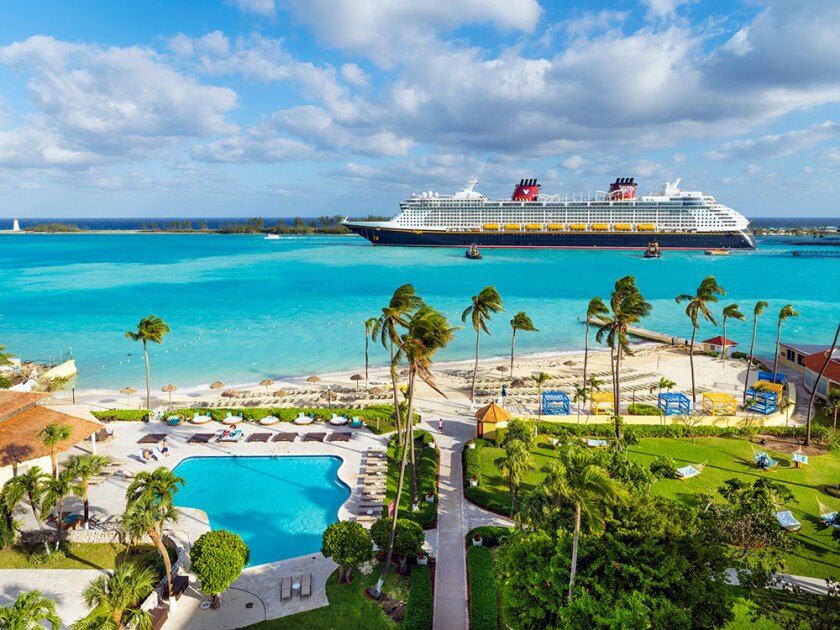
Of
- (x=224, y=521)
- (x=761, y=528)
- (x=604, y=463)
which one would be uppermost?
(x=604, y=463)

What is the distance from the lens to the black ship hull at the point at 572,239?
417 ft

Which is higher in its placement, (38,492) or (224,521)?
(38,492)

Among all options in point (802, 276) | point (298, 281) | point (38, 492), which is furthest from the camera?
point (802, 276)

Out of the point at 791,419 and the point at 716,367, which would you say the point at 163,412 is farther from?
the point at 716,367

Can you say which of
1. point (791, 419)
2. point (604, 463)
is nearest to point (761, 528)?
point (604, 463)

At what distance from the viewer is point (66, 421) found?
2209cm

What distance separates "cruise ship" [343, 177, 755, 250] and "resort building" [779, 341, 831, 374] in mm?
92523

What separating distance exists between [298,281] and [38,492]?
75.2 metres

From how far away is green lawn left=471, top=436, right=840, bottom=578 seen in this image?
17055mm

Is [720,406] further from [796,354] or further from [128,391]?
[128,391]

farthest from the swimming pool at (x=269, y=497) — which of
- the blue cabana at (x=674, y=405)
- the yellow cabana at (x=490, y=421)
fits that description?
the blue cabana at (x=674, y=405)

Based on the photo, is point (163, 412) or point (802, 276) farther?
point (802, 276)

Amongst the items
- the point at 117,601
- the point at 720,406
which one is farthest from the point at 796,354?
the point at 117,601

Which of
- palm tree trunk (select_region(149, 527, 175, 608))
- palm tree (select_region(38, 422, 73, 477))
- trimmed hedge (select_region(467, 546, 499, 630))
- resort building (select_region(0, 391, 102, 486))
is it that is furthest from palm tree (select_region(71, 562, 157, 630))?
resort building (select_region(0, 391, 102, 486))
